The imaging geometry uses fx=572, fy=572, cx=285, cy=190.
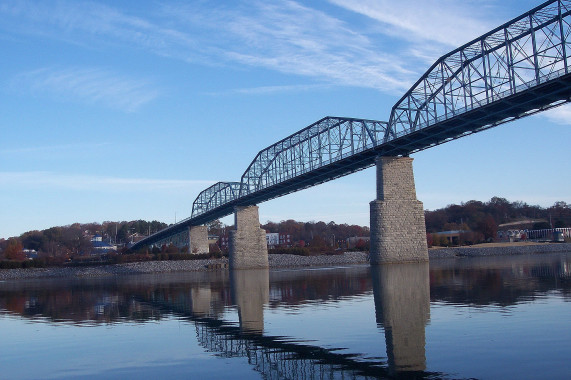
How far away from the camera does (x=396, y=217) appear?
210 ft

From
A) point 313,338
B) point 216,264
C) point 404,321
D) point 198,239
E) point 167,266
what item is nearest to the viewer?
point 313,338

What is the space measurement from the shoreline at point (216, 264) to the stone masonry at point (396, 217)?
96.3 ft

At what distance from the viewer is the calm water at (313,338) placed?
44.5 feet

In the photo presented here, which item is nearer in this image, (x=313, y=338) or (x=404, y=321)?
(x=313, y=338)

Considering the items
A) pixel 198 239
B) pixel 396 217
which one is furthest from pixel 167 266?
pixel 396 217

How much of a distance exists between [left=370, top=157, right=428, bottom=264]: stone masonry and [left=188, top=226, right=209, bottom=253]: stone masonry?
81649mm

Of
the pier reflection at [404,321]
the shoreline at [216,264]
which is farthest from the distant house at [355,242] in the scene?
the pier reflection at [404,321]

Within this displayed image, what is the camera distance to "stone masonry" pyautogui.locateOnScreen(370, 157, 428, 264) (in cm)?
6334

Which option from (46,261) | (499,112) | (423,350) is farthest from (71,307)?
(46,261)

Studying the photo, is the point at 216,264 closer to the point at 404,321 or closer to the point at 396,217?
the point at 396,217

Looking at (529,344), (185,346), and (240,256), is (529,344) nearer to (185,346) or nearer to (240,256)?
(185,346)

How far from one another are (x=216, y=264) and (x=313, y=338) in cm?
8673

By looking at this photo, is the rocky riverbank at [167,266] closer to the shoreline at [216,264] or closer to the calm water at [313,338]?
the shoreline at [216,264]

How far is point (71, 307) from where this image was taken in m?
34.1
